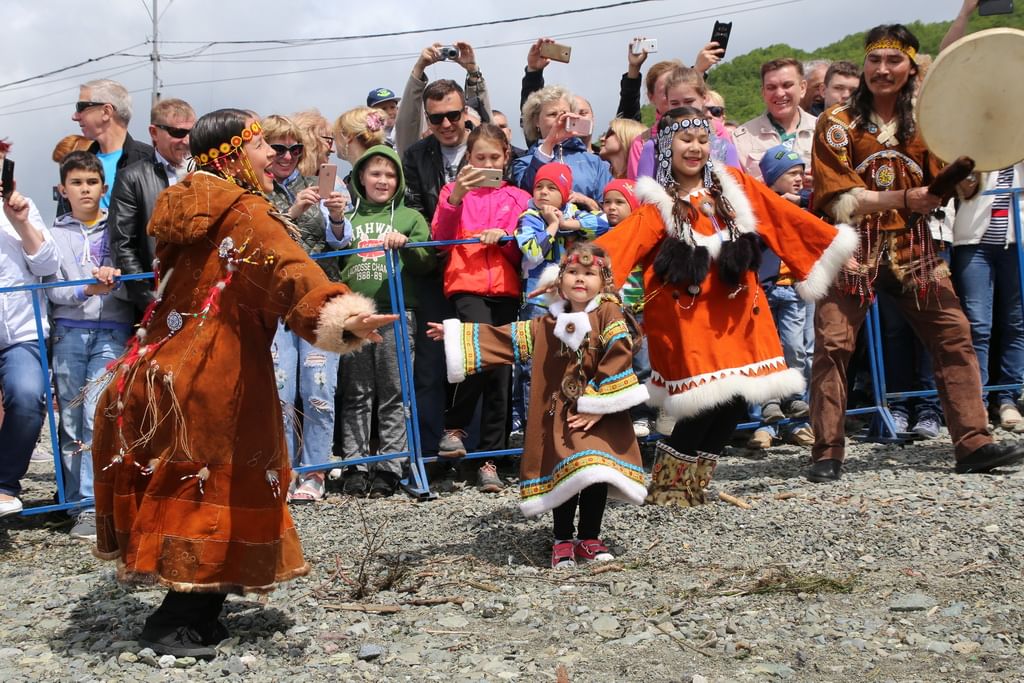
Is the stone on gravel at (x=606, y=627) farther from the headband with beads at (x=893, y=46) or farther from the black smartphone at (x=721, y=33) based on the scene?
the black smartphone at (x=721, y=33)

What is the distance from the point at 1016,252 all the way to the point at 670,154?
2966mm

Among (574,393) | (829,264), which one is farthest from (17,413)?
(829,264)

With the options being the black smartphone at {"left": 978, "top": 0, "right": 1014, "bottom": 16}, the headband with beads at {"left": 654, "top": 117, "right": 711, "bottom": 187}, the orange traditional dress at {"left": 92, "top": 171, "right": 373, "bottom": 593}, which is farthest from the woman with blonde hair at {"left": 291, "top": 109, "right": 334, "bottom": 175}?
the black smartphone at {"left": 978, "top": 0, "right": 1014, "bottom": 16}

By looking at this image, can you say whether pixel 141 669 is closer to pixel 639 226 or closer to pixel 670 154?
pixel 639 226

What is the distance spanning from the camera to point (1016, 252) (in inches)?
304

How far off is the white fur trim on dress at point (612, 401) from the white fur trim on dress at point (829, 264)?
1295 mm

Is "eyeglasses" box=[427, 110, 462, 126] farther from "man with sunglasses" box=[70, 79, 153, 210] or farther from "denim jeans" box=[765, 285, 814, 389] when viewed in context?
"denim jeans" box=[765, 285, 814, 389]

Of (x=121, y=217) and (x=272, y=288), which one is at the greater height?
(x=121, y=217)

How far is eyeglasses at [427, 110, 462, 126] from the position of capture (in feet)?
24.8

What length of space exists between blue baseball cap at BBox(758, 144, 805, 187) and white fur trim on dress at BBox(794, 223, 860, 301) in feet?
5.84

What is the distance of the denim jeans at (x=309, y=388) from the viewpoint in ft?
22.7

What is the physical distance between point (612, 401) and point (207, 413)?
180cm

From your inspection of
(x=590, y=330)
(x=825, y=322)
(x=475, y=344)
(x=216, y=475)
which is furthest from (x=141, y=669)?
(x=825, y=322)

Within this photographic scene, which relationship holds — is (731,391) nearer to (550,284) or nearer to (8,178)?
(550,284)
